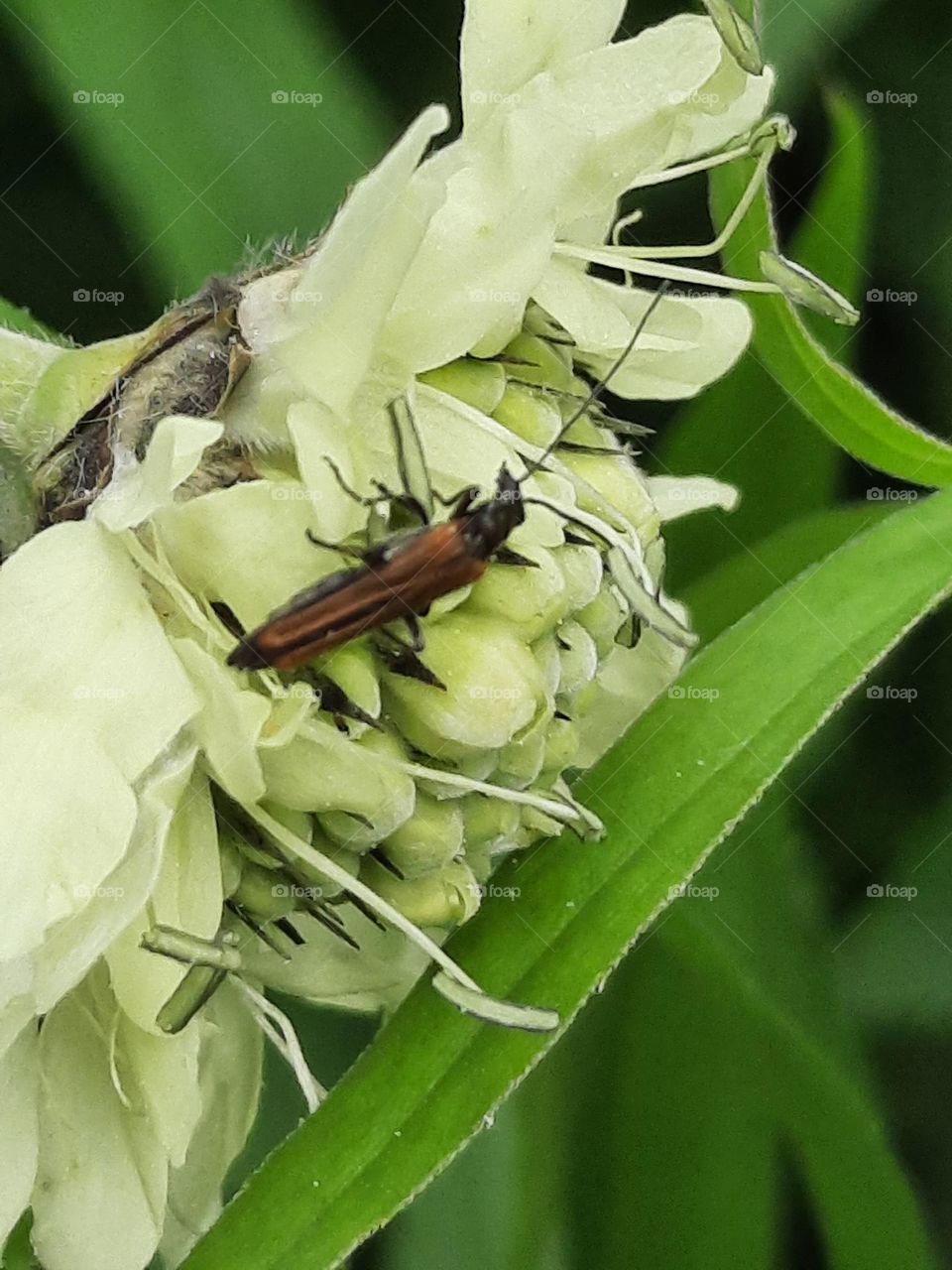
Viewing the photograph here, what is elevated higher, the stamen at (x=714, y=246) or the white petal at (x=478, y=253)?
the white petal at (x=478, y=253)

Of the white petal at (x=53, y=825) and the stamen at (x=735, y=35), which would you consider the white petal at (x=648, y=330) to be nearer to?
the stamen at (x=735, y=35)

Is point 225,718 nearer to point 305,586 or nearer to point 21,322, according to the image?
point 305,586

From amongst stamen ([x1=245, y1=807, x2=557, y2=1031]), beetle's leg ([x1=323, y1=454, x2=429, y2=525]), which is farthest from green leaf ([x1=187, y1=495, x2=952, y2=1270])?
beetle's leg ([x1=323, y1=454, x2=429, y2=525])

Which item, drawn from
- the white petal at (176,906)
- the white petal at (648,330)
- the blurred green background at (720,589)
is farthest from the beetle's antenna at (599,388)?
the blurred green background at (720,589)

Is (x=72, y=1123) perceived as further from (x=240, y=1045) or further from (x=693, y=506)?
(x=693, y=506)

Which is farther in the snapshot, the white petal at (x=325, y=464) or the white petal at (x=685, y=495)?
the white petal at (x=685, y=495)

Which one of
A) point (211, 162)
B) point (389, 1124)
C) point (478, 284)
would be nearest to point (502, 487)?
point (478, 284)

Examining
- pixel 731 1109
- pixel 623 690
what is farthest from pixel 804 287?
pixel 731 1109
